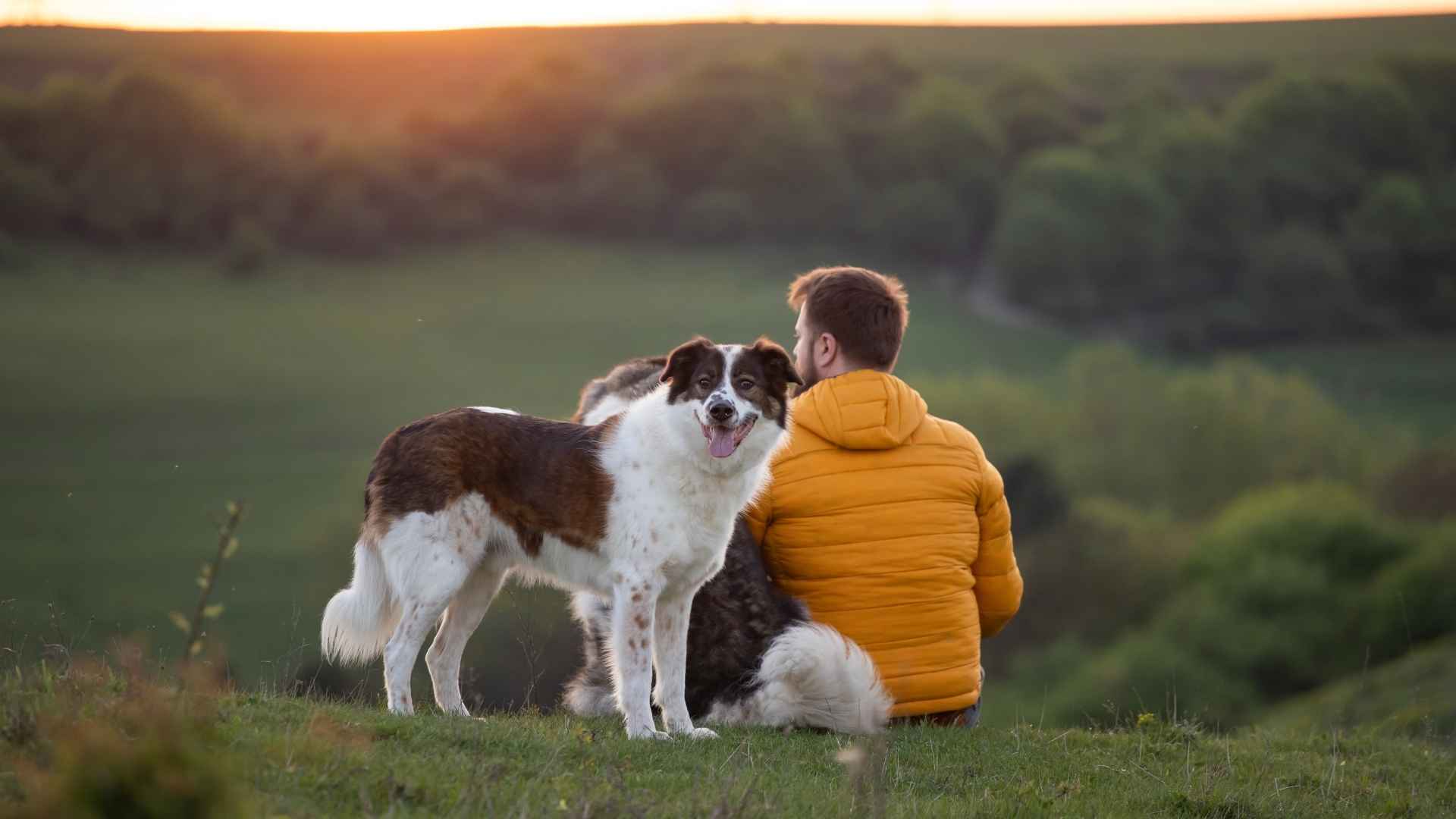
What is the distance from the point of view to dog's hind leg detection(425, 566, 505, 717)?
6.59 meters

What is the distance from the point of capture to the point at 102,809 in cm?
263

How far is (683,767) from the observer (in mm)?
5379

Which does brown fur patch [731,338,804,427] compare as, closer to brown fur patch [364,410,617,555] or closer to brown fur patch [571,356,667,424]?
brown fur patch [364,410,617,555]

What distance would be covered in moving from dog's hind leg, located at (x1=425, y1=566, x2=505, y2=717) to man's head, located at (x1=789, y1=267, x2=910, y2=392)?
1.77m

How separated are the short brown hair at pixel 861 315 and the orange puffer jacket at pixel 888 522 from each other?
0.45 ft

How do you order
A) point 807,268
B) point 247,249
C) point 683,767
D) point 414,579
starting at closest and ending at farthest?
point 683,767, point 414,579, point 247,249, point 807,268

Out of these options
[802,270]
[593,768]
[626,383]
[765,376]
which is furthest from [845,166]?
[593,768]

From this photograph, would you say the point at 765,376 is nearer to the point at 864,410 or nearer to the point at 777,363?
the point at 777,363

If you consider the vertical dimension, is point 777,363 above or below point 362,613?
above

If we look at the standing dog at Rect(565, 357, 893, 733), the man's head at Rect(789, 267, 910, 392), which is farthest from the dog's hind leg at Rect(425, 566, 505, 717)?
the man's head at Rect(789, 267, 910, 392)

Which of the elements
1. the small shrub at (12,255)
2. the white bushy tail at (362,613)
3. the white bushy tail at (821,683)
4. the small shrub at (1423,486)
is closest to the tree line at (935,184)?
the small shrub at (12,255)

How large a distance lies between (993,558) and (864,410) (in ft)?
3.58

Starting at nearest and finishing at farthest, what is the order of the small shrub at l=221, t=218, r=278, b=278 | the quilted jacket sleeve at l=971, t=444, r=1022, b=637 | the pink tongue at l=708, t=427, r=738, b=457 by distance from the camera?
the pink tongue at l=708, t=427, r=738, b=457
the quilted jacket sleeve at l=971, t=444, r=1022, b=637
the small shrub at l=221, t=218, r=278, b=278

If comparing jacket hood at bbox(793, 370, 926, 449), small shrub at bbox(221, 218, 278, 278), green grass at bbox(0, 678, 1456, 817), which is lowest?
green grass at bbox(0, 678, 1456, 817)
